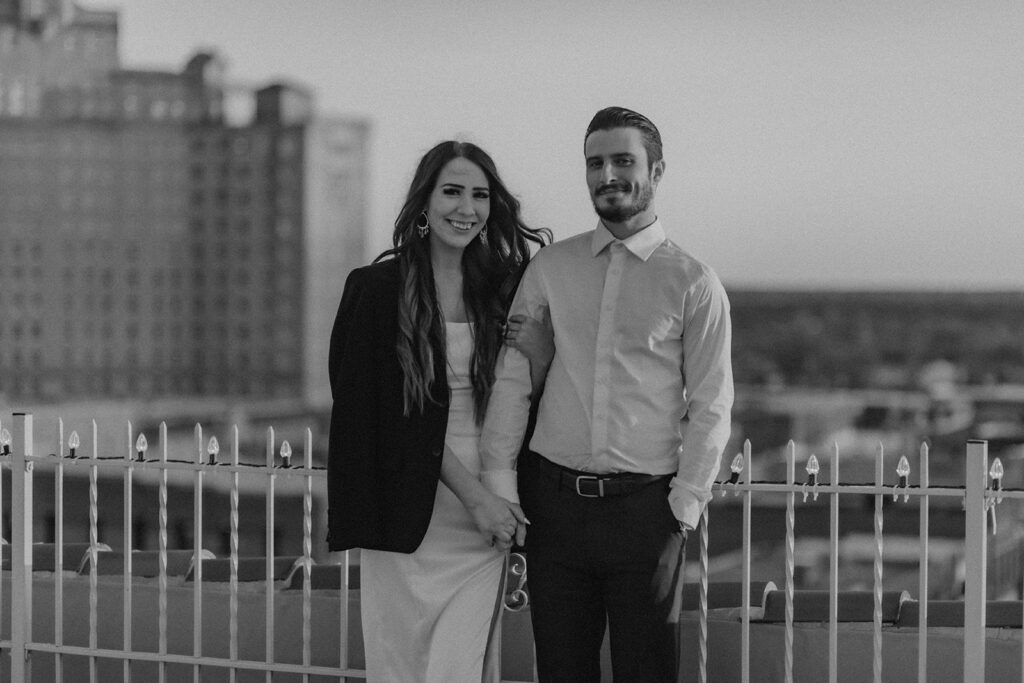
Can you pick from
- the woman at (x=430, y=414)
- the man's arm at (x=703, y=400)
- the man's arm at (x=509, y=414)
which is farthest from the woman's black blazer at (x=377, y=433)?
the man's arm at (x=703, y=400)

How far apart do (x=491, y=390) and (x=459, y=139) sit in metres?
0.56

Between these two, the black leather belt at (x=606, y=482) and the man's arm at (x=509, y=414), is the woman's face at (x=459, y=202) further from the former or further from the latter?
the black leather belt at (x=606, y=482)

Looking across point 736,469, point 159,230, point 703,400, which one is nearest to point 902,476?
point 736,469

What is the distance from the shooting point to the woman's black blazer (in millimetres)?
2967

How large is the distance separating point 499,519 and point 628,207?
713 millimetres

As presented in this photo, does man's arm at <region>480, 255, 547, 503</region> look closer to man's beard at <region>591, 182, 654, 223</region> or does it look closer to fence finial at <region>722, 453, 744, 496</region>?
man's beard at <region>591, 182, 654, 223</region>

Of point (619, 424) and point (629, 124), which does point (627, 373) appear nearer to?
point (619, 424)

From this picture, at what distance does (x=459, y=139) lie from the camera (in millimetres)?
2969

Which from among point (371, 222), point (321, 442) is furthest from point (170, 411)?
point (371, 222)

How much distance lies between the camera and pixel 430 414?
116 inches

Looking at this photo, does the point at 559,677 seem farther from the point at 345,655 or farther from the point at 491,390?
the point at 345,655

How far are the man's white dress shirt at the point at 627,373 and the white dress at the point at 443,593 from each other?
17 cm

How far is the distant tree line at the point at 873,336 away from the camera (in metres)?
113

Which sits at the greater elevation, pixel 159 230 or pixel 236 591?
pixel 159 230
